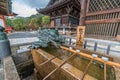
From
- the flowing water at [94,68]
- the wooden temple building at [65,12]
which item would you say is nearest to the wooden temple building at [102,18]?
the wooden temple building at [65,12]

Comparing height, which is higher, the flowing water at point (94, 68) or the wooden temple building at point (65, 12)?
the wooden temple building at point (65, 12)

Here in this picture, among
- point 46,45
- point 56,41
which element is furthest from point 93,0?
point 46,45

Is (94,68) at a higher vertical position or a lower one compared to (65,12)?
lower

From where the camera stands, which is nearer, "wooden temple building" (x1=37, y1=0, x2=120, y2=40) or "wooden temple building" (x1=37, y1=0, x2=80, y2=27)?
"wooden temple building" (x1=37, y1=0, x2=120, y2=40)

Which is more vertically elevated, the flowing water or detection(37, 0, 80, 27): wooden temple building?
detection(37, 0, 80, 27): wooden temple building

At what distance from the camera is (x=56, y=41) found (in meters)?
2.54

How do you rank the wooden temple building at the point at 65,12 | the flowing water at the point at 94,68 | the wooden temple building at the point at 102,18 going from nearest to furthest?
the flowing water at the point at 94,68, the wooden temple building at the point at 102,18, the wooden temple building at the point at 65,12

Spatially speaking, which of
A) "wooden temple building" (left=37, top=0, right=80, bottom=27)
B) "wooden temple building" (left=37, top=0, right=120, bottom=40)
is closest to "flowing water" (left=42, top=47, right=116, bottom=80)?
"wooden temple building" (left=37, top=0, right=120, bottom=40)

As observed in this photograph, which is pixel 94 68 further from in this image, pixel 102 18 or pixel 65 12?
pixel 65 12

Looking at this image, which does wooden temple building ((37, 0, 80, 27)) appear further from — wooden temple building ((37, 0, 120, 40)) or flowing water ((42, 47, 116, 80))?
flowing water ((42, 47, 116, 80))

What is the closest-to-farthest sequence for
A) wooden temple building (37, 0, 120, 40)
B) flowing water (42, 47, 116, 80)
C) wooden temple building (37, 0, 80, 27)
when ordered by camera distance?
flowing water (42, 47, 116, 80) → wooden temple building (37, 0, 120, 40) → wooden temple building (37, 0, 80, 27)

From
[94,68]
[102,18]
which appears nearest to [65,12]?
[102,18]

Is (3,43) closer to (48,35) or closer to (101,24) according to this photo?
(48,35)

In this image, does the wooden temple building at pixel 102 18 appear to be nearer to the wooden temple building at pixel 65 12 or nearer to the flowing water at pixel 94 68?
the wooden temple building at pixel 65 12
